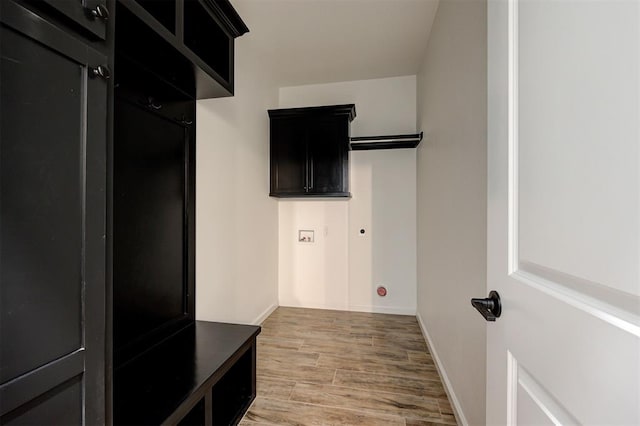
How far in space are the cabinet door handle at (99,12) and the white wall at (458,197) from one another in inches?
55.3

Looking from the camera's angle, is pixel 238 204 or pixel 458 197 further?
pixel 238 204

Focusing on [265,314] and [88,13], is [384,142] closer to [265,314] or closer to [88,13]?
[265,314]

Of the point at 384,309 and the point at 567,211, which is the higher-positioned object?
the point at 567,211

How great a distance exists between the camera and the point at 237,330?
1.85m

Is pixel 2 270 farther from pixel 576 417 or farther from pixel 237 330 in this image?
pixel 237 330

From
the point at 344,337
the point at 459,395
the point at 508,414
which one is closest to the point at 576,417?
the point at 508,414

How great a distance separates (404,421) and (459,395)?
1.17 ft

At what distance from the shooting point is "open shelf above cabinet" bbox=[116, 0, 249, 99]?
125cm

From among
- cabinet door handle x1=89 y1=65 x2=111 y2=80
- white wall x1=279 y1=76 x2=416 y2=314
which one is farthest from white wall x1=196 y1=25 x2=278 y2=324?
cabinet door handle x1=89 y1=65 x2=111 y2=80

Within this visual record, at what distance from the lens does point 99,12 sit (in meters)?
0.79

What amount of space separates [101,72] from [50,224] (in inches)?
16.8

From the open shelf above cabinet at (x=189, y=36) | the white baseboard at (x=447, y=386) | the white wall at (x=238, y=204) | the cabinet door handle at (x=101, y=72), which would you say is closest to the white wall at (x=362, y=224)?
the white wall at (x=238, y=204)

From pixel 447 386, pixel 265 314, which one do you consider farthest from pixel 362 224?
pixel 447 386

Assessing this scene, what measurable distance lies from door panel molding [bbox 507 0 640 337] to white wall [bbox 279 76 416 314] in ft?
9.45
